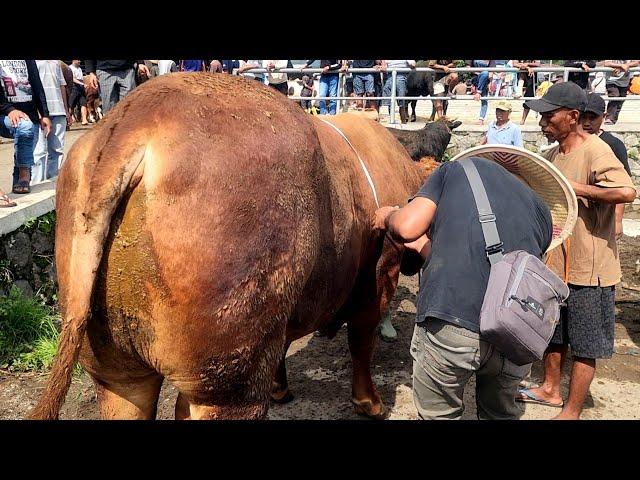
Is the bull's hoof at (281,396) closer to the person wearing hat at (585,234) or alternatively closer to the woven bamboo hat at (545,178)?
the person wearing hat at (585,234)

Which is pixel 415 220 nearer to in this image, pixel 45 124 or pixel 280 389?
pixel 280 389

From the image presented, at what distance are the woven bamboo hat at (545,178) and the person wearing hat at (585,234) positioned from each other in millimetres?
154

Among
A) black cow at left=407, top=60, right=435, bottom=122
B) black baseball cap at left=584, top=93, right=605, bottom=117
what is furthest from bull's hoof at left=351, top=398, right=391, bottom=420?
black cow at left=407, top=60, right=435, bottom=122

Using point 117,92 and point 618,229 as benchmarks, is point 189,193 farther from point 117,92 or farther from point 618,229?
point 117,92

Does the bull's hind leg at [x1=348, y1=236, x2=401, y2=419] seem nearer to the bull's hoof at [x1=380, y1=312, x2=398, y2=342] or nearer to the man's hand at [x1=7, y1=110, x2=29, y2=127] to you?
the bull's hoof at [x1=380, y1=312, x2=398, y2=342]

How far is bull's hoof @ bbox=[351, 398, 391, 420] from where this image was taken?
407cm

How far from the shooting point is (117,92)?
6.96 metres

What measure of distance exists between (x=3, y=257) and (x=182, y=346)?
3347 mm

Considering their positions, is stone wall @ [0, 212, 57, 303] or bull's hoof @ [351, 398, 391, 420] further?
stone wall @ [0, 212, 57, 303]

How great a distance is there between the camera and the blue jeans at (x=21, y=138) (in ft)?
17.7

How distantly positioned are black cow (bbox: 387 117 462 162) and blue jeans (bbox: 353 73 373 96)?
4.23 m

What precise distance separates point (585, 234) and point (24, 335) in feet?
14.5

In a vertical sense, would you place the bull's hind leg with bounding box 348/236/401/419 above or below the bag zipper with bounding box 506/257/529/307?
below

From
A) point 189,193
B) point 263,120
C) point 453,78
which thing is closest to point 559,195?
point 263,120
